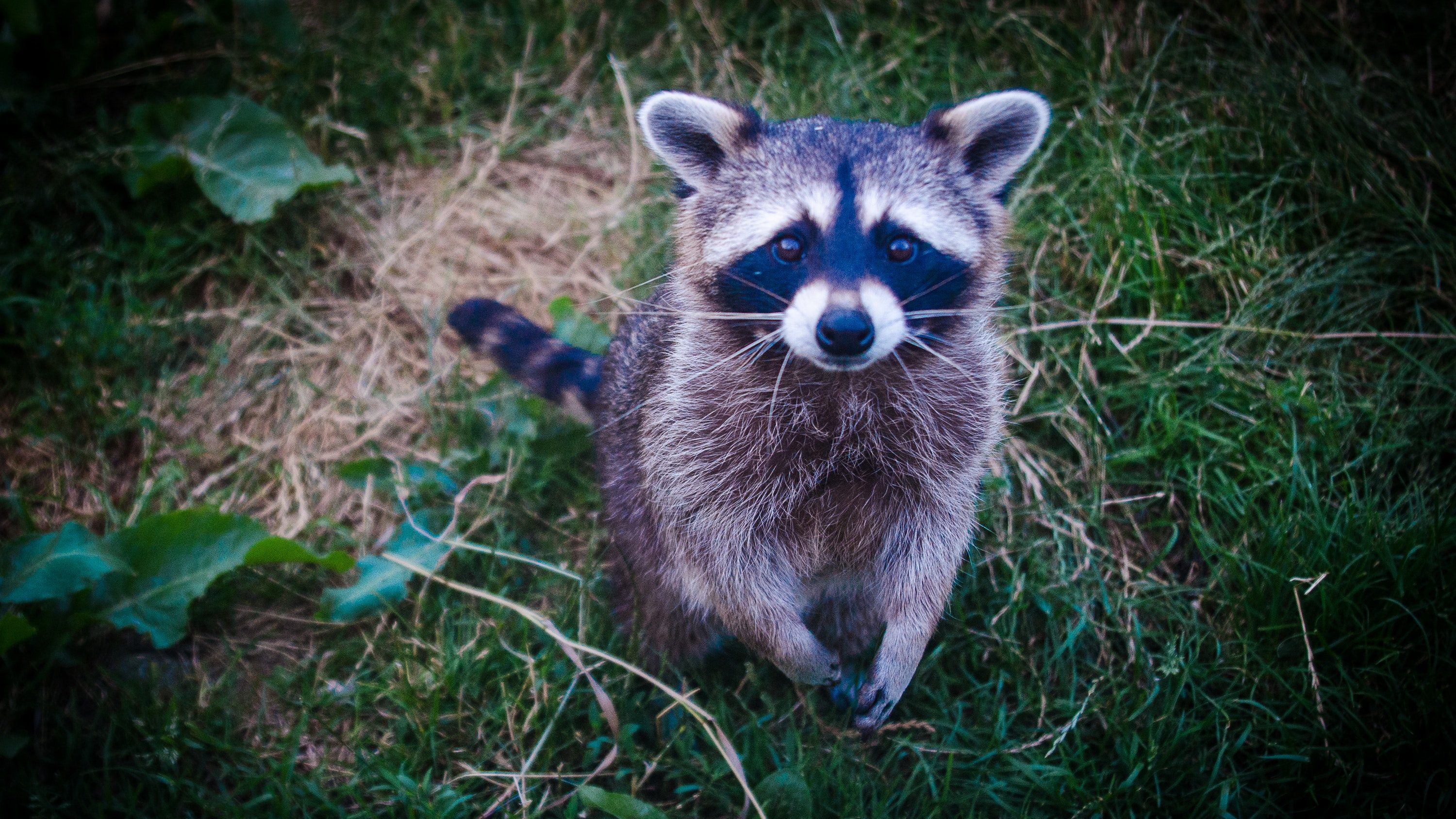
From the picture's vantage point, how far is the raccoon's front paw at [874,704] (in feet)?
7.96

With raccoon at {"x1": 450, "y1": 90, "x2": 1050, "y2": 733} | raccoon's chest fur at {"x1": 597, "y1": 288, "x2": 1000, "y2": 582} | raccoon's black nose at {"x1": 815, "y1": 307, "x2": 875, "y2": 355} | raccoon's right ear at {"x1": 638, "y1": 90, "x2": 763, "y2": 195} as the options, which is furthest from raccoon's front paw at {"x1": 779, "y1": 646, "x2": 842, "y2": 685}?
raccoon's right ear at {"x1": 638, "y1": 90, "x2": 763, "y2": 195}

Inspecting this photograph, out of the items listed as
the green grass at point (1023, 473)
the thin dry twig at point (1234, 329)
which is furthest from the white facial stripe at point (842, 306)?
the thin dry twig at point (1234, 329)

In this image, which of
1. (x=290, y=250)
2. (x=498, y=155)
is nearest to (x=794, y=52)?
(x=498, y=155)

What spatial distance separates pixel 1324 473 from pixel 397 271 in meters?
3.55

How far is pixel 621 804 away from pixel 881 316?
1.39m

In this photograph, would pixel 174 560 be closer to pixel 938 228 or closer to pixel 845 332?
pixel 845 332

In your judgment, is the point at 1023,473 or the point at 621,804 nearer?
the point at 621,804

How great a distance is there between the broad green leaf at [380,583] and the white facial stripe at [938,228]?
1784 millimetres

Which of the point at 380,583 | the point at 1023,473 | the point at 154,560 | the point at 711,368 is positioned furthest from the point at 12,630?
the point at 1023,473

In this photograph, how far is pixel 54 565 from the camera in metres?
2.66

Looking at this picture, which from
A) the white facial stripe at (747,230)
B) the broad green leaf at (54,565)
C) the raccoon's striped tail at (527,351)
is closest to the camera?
the white facial stripe at (747,230)

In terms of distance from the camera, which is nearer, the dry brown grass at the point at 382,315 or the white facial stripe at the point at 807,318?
Answer: the white facial stripe at the point at 807,318

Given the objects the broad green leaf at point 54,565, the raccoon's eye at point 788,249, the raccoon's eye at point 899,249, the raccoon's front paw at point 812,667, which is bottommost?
the raccoon's front paw at point 812,667

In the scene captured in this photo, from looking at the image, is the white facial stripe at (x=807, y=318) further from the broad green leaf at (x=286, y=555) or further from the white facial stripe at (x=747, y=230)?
the broad green leaf at (x=286, y=555)
